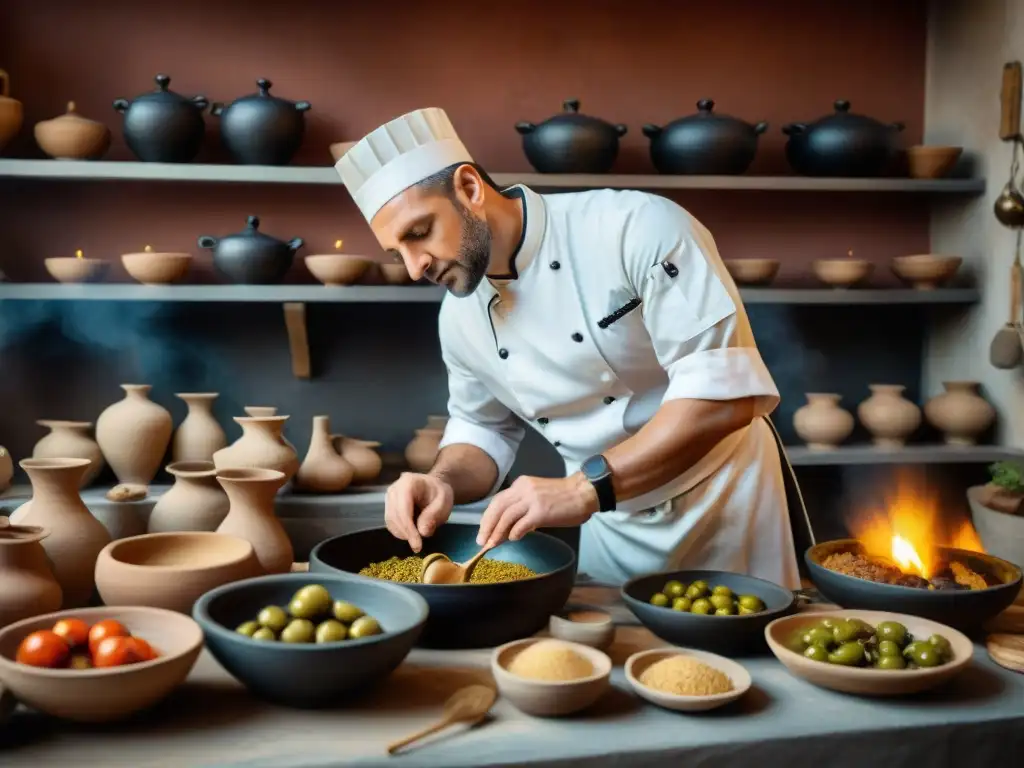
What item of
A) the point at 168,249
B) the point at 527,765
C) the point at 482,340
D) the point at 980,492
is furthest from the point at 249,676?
the point at 980,492

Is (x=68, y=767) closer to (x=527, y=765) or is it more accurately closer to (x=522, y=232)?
(x=527, y=765)

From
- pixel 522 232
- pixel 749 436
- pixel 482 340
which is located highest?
pixel 522 232

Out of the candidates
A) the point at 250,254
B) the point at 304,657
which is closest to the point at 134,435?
the point at 250,254

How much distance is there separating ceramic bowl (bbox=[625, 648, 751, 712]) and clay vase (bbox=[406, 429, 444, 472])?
242cm

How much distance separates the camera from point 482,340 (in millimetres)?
2328

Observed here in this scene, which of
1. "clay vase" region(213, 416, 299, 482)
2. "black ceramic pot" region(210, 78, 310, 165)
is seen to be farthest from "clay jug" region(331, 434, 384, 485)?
"black ceramic pot" region(210, 78, 310, 165)

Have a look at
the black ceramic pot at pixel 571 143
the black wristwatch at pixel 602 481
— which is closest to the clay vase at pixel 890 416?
the black ceramic pot at pixel 571 143

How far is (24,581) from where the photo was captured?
5.11 ft

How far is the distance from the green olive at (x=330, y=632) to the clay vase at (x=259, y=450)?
2146 millimetres

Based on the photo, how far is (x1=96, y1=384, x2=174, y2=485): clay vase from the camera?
3.64m

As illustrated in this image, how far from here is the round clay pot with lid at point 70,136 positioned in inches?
144

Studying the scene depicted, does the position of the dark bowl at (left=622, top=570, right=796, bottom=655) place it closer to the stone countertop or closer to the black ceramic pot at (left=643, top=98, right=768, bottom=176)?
the stone countertop

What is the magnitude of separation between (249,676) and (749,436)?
1442 millimetres

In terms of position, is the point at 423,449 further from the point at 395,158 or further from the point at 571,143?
the point at 395,158
